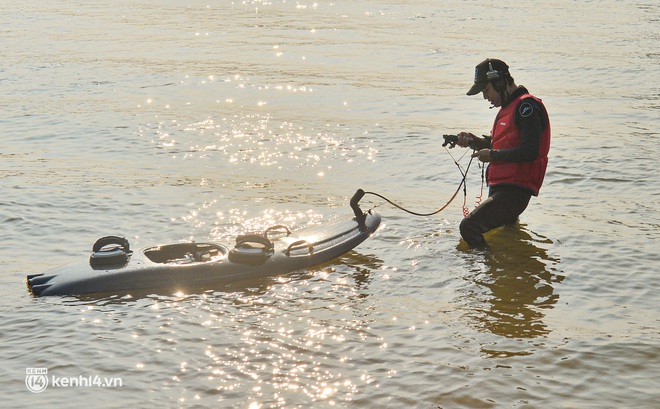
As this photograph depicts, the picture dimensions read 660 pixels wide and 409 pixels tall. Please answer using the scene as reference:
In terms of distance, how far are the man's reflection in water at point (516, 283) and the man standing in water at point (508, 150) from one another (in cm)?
40

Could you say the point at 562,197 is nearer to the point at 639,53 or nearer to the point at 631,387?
the point at 631,387

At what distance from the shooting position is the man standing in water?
31.6 ft

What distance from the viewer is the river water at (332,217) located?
7.28 meters

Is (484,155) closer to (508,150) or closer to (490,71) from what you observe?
(508,150)

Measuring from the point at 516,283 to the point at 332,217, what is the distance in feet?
10.5

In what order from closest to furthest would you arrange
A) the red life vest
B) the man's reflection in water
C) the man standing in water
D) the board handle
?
1. the man's reflection in water
2. the man standing in water
3. the red life vest
4. the board handle

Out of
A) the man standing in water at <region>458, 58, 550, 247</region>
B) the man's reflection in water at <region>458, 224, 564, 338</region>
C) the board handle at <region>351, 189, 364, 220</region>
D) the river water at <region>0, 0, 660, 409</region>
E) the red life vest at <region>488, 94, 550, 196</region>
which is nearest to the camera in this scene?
the river water at <region>0, 0, 660, 409</region>

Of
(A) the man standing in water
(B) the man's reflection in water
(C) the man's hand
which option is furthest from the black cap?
(B) the man's reflection in water

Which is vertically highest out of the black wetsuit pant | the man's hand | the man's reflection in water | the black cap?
the black cap

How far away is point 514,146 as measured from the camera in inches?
385

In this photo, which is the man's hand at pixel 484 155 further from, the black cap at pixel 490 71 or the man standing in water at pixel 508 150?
the black cap at pixel 490 71

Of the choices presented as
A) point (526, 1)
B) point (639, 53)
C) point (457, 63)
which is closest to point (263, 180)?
point (457, 63)

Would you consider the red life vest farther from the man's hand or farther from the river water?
the river water

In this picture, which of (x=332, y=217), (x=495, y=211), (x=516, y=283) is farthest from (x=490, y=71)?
(x=332, y=217)
